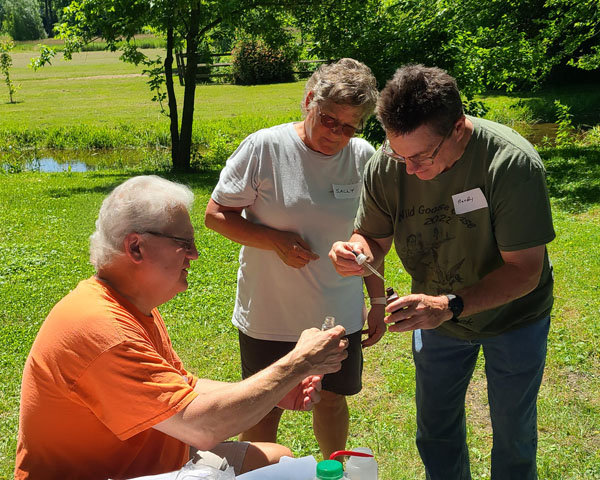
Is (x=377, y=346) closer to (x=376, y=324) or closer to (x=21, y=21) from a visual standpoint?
(x=376, y=324)

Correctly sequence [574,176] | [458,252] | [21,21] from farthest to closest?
[21,21]
[574,176]
[458,252]

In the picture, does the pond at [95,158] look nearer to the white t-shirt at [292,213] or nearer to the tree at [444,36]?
the tree at [444,36]

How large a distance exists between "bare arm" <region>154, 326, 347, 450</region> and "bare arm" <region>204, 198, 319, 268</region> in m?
0.71

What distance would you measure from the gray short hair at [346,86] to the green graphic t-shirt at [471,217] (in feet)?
0.96

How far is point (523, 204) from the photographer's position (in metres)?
2.04

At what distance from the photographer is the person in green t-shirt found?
202cm

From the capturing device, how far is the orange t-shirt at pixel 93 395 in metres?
1.70

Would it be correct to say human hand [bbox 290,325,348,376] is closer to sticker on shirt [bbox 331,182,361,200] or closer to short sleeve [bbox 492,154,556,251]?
short sleeve [bbox 492,154,556,251]

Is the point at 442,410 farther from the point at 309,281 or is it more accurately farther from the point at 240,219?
the point at 240,219

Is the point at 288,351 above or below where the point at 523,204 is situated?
below

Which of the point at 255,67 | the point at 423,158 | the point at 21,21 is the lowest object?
the point at 423,158

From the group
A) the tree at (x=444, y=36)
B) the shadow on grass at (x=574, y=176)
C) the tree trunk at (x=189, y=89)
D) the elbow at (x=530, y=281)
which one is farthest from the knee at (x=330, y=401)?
the tree trunk at (x=189, y=89)

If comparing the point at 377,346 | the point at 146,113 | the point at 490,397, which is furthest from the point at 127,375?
the point at 146,113

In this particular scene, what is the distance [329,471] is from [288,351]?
1.30 m
